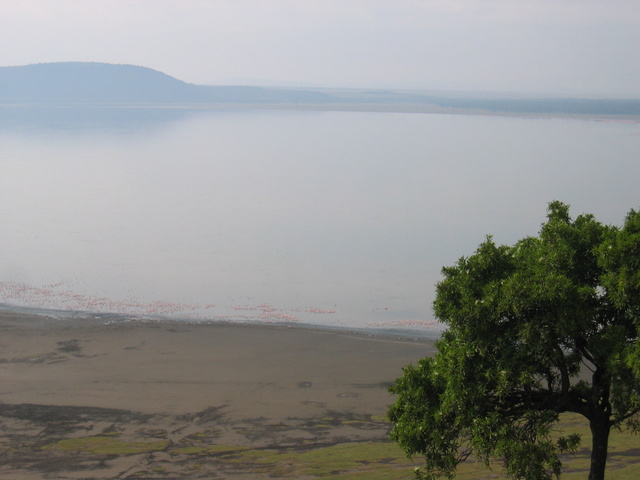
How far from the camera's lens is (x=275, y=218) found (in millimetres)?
38406

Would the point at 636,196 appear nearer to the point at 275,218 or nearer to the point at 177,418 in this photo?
the point at 275,218

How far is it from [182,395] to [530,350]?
10673 millimetres

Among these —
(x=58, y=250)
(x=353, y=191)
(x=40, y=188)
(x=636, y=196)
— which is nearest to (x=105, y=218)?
(x=58, y=250)

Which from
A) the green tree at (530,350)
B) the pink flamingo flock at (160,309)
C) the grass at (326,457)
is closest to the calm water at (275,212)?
the pink flamingo flock at (160,309)

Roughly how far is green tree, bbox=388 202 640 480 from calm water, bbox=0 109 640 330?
1364cm

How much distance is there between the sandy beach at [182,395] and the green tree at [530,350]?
16.7 ft

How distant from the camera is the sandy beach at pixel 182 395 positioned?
14.8 metres

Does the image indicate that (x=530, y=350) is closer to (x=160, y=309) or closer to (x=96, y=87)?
(x=160, y=309)

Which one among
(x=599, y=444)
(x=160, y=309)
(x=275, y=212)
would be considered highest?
(x=275, y=212)

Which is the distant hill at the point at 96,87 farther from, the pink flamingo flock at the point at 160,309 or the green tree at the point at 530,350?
the green tree at the point at 530,350

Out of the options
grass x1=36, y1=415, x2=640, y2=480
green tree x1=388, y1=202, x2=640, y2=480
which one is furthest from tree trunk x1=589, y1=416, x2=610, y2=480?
grass x1=36, y1=415, x2=640, y2=480

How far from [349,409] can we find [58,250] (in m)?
19.1

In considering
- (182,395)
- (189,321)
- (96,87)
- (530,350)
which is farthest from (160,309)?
(96,87)

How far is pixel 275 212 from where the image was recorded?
4003cm
